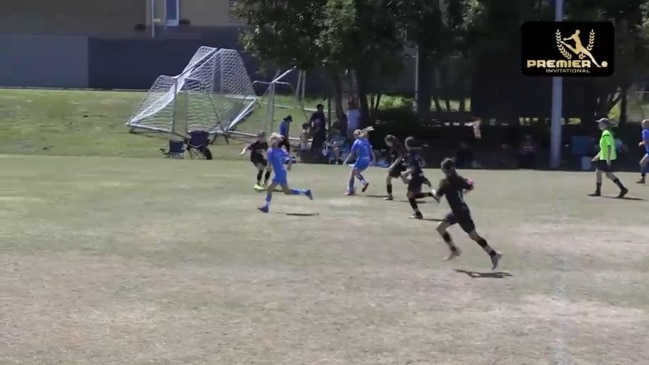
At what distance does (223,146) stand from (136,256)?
2288 centimetres

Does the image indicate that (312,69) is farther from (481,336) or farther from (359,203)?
(481,336)

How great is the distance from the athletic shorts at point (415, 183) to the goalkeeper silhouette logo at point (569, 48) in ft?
50.1

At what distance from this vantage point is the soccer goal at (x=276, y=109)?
35906 mm

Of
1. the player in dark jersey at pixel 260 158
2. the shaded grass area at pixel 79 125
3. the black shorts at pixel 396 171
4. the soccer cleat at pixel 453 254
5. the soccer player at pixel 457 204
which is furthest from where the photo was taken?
the shaded grass area at pixel 79 125

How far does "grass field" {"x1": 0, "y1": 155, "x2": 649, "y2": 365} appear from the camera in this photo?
25.8 ft

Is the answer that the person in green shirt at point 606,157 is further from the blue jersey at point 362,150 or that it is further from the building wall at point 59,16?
the building wall at point 59,16

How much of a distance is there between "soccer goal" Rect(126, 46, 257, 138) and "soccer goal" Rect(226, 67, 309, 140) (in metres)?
0.29

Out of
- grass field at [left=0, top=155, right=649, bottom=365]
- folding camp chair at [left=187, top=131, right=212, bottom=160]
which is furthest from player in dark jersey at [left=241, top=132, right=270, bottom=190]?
folding camp chair at [left=187, top=131, right=212, bottom=160]

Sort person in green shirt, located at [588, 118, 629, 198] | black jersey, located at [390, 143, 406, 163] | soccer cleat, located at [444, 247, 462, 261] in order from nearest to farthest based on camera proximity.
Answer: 1. soccer cleat, located at [444, 247, 462, 261]
2. black jersey, located at [390, 143, 406, 163]
3. person in green shirt, located at [588, 118, 629, 198]

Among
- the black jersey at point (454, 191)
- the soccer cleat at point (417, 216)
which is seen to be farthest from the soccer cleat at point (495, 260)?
the soccer cleat at point (417, 216)

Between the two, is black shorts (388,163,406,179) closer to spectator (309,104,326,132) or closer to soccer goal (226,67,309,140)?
spectator (309,104,326,132)

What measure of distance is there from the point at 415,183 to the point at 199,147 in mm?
16975

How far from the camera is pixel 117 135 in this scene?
36250 mm

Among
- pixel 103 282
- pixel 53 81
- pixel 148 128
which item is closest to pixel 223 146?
pixel 148 128
